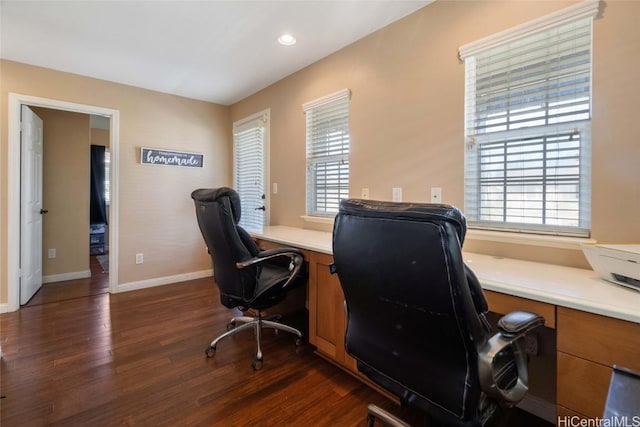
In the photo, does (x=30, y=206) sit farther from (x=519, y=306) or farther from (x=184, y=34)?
(x=519, y=306)

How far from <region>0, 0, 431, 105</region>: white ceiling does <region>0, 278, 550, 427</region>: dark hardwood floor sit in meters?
2.47

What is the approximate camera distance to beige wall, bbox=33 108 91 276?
389cm

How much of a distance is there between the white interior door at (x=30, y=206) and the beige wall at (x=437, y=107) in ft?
8.81

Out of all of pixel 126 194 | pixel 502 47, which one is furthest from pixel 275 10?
pixel 126 194

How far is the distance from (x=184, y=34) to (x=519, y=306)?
9.64ft

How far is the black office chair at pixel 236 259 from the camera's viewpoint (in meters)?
1.96

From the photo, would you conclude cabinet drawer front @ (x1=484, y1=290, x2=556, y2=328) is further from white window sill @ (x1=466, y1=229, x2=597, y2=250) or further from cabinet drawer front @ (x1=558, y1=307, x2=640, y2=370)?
white window sill @ (x1=466, y1=229, x2=597, y2=250)

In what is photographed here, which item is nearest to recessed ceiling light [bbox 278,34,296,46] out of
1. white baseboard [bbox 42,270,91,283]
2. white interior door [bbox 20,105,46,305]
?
white interior door [bbox 20,105,46,305]

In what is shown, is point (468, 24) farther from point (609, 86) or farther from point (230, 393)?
point (230, 393)

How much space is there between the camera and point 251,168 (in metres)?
4.02

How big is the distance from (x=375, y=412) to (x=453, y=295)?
0.91m

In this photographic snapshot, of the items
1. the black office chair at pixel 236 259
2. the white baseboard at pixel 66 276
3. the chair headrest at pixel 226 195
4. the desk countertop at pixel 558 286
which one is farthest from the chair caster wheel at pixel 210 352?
the white baseboard at pixel 66 276

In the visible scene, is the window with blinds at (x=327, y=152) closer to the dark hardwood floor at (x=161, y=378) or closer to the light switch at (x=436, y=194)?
the light switch at (x=436, y=194)

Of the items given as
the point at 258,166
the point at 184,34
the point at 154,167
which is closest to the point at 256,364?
the point at 258,166
